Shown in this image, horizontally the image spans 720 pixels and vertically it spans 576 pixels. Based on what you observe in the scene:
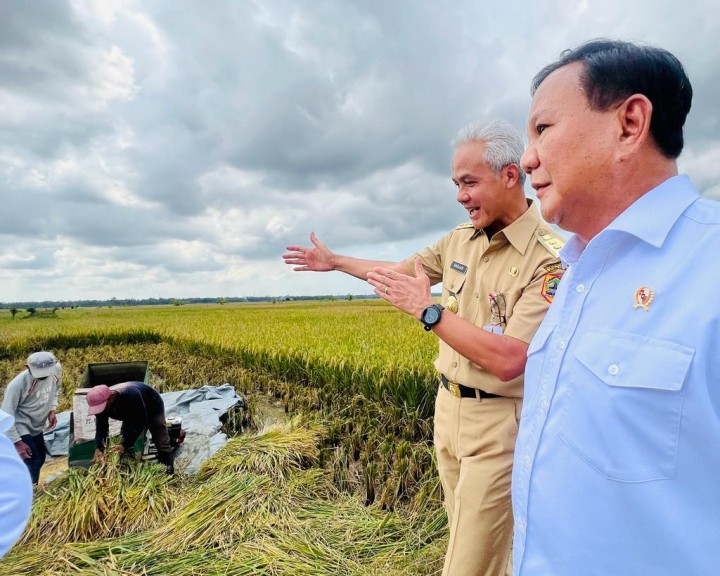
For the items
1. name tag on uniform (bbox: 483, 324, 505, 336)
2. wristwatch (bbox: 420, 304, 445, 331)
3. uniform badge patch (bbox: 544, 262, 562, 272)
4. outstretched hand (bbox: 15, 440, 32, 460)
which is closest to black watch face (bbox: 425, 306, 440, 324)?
wristwatch (bbox: 420, 304, 445, 331)

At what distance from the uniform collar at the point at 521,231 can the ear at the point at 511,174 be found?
0.51 ft

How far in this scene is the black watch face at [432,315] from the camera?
A: 1.83 m

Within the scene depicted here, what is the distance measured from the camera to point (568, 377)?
1019 millimetres

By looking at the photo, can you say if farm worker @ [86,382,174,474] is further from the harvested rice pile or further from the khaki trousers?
the khaki trousers

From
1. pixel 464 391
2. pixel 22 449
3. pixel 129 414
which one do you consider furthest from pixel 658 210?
pixel 22 449

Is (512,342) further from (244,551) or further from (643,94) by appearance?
(244,551)

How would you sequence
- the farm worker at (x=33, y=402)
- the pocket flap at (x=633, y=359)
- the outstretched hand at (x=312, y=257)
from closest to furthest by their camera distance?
the pocket flap at (x=633, y=359) → the outstretched hand at (x=312, y=257) → the farm worker at (x=33, y=402)

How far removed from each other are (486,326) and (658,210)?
1108mm

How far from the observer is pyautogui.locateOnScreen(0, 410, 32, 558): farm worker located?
2.80 ft

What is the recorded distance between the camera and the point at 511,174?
6.53 feet

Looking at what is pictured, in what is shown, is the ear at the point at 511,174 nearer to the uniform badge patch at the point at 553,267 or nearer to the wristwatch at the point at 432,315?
the uniform badge patch at the point at 553,267

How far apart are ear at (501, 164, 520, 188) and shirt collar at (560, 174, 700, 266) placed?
0.97 meters

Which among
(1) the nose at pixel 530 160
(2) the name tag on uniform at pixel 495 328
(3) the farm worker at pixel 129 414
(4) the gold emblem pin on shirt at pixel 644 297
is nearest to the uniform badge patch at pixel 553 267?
(2) the name tag on uniform at pixel 495 328

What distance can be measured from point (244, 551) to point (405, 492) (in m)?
1.53
